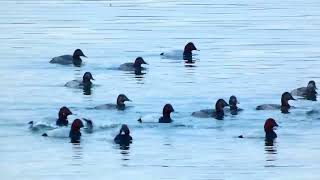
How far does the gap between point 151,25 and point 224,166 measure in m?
29.0

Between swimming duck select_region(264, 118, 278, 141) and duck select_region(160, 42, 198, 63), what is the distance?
47.1ft

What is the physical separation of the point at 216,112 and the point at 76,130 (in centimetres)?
365

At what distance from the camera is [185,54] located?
148 feet

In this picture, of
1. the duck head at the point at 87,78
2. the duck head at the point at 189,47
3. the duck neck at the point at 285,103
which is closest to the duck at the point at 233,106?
the duck neck at the point at 285,103

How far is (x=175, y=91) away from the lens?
3638 cm

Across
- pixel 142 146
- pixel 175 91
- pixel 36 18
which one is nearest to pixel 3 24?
pixel 36 18

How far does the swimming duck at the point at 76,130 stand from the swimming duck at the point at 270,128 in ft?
12.5

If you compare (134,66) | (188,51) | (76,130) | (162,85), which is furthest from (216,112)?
(188,51)

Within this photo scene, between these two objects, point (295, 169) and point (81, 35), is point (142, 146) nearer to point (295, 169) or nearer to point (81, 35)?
point (295, 169)

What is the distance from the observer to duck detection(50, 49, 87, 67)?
142 feet

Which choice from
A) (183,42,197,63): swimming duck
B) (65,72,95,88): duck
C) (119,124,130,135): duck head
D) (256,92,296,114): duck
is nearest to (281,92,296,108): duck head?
(256,92,296,114): duck

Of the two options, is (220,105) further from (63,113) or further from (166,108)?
(63,113)

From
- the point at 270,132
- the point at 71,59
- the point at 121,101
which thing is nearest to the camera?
the point at 270,132

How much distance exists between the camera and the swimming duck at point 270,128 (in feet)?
97.3
